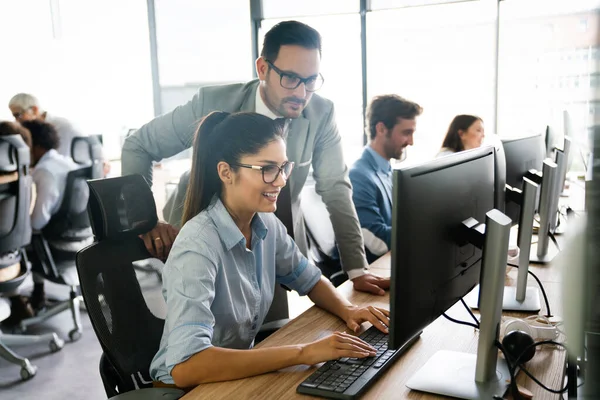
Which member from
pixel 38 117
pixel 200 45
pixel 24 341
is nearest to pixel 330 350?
pixel 24 341

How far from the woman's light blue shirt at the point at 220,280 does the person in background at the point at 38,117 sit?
2.79 metres

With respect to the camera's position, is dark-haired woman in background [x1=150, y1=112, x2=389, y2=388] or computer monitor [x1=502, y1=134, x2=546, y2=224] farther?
computer monitor [x1=502, y1=134, x2=546, y2=224]

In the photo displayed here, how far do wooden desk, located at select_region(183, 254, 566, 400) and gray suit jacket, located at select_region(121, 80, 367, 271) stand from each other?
0.53m

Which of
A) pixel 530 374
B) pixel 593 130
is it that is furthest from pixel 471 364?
pixel 593 130

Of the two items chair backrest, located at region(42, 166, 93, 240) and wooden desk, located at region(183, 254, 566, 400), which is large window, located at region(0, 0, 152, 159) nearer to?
chair backrest, located at region(42, 166, 93, 240)

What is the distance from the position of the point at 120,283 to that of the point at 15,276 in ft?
6.37

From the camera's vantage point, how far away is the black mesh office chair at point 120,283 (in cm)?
135

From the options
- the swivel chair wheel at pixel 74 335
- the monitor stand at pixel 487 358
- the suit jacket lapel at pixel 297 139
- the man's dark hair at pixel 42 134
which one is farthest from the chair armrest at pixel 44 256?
the monitor stand at pixel 487 358

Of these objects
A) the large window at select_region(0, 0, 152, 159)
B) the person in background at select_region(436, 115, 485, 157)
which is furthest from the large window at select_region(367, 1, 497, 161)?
the large window at select_region(0, 0, 152, 159)

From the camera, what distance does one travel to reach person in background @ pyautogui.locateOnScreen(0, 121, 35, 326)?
10.0ft

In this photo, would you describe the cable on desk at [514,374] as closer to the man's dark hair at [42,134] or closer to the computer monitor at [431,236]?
the computer monitor at [431,236]

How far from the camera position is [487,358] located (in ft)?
3.62

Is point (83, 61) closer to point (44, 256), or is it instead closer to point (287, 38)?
point (44, 256)

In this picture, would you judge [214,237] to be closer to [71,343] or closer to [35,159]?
[71,343]
